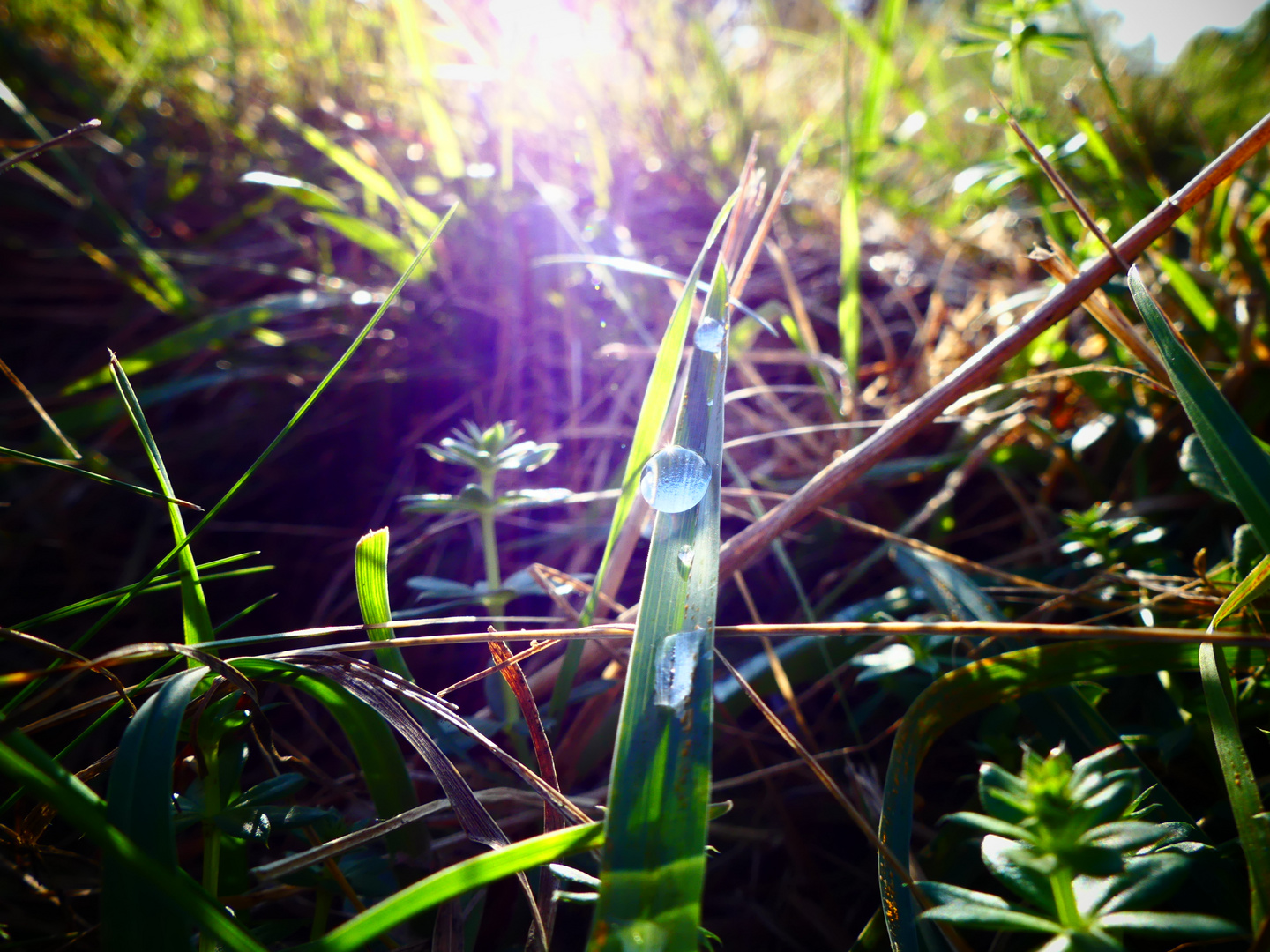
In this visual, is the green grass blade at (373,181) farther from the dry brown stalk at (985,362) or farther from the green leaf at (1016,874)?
the green leaf at (1016,874)

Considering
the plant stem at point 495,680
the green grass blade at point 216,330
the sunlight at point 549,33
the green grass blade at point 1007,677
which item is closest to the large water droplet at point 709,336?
the plant stem at point 495,680

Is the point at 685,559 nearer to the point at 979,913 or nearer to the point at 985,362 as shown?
the point at 979,913

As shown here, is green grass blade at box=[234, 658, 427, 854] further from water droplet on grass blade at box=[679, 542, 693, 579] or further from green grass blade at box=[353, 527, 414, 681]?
water droplet on grass blade at box=[679, 542, 693, 579]

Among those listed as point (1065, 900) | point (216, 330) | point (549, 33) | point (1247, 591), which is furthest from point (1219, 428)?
point (549, 33)

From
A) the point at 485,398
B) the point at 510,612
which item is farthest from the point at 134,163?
the point at 510,612

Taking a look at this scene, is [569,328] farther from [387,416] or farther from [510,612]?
[510,612]

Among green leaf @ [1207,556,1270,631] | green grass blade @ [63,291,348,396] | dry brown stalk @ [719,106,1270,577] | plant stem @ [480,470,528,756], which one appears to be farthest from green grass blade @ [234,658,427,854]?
green grass blade @ [63,291,348,396]
